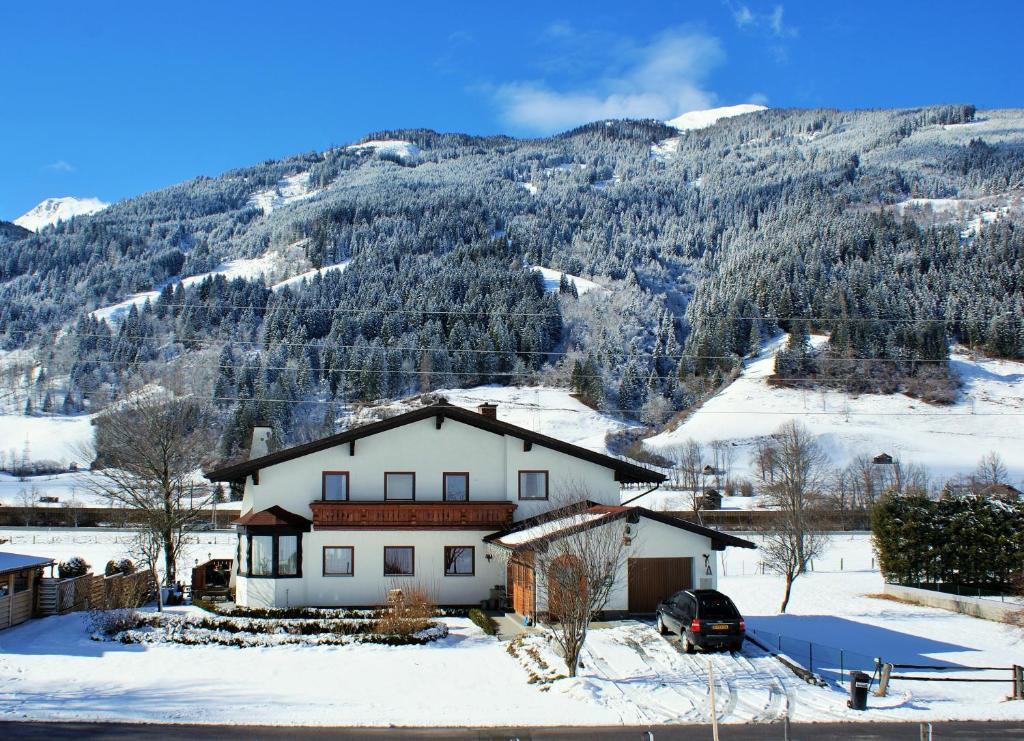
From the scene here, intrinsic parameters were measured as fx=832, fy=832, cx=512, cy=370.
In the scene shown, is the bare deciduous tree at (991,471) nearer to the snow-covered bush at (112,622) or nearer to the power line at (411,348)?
the power line at (411,348)

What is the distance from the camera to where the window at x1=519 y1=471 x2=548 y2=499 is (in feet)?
111

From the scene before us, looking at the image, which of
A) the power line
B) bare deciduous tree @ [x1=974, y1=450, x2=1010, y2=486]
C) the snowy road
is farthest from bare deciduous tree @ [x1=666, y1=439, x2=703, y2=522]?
the snowy road

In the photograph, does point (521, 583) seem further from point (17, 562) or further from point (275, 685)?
point (17, 562)

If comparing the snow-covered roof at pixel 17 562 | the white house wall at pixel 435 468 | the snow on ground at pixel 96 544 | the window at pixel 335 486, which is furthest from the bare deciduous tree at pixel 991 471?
the snow-covered roof at pixel 17 562

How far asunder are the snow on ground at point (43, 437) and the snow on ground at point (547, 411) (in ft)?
199

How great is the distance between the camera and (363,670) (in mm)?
21922

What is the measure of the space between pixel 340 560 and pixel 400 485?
3.66 metres

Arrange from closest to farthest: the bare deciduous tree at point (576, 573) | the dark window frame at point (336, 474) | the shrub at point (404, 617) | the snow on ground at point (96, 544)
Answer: the bare deciduous tree at point (576, 573) < the shrub at point (404, 617) < the dark window frame at point (336, 474) < the snow on ground at point (96, 544)

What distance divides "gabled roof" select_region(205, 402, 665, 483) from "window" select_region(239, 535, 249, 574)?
243 centimetres

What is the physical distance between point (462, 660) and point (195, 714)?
7.56 metres

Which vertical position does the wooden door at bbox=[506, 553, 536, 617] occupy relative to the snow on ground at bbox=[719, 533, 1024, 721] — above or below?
above

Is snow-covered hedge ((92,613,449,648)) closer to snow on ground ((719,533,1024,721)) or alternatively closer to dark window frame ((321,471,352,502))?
dark window frame ((321,471,352,502))

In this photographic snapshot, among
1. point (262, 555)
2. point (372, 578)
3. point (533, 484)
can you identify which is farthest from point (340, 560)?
point (533, 484)

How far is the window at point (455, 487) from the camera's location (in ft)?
109
